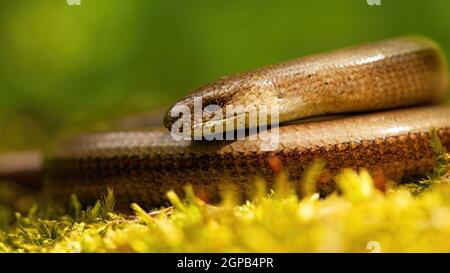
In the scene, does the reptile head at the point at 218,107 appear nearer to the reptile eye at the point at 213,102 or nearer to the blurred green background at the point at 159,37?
the reptile eye at the point at 213,102

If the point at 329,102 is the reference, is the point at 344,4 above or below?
above

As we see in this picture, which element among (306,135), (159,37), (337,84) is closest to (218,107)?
(306,135)

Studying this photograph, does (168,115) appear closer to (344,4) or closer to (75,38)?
(75,38)

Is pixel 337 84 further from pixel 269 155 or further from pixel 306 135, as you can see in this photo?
pixel 269 155

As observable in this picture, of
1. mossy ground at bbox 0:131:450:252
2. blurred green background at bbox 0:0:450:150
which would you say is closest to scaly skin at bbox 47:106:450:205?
mossy ground at bbox 0:131:450:252

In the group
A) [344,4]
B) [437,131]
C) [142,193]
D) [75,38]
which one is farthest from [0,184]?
[344,4]

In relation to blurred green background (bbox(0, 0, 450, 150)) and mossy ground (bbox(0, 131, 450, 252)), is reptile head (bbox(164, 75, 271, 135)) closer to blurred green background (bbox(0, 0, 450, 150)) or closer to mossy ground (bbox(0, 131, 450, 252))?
mossy ground (bbox(0, 131, 450, 252))

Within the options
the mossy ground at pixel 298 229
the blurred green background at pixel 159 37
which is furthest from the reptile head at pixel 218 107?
the blurred green background at pixel 159 37
